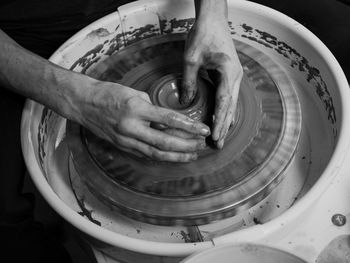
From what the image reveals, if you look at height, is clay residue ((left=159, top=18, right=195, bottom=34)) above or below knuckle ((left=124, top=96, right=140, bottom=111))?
above

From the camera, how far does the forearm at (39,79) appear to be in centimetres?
108

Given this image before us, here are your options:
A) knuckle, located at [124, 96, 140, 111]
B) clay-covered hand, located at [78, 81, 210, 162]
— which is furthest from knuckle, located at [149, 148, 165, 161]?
knuckle, located at [124, 96, 140, 111]

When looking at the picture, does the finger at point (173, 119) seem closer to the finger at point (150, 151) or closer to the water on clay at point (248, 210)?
the finger at point (150, 151)

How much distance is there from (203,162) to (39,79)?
45cm

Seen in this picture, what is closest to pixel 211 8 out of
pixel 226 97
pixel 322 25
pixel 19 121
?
pixel 226 97

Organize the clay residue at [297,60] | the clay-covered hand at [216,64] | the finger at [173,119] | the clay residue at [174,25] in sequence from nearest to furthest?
the finger at [173,119]
the clay-covered hand at [216,64]
the clay residue at [297,60]
the clay residue at [174,25]

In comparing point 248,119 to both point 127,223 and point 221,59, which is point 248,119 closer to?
point 221,59

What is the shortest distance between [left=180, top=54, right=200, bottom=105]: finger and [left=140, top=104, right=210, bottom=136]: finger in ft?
0.57

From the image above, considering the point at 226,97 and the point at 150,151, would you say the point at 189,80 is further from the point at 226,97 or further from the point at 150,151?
the point at 150,151

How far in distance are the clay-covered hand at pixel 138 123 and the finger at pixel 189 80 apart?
0.46ft

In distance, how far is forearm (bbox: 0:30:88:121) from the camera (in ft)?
3.54

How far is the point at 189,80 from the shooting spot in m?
1.11

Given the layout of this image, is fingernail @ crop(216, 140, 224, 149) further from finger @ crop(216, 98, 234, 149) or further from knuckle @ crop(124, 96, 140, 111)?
knuckle @ crop(124, 96, 140, 111)

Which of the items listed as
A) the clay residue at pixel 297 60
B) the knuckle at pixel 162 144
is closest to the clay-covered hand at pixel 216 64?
the knuckle at pixel 162 144
